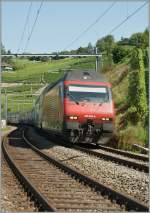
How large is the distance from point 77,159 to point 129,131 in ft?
27.9

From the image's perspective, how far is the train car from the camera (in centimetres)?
2203

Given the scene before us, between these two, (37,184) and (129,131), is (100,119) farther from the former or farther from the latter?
(37,184)

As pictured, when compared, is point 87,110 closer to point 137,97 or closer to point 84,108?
point 84,108

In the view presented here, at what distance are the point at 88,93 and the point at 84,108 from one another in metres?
0.71

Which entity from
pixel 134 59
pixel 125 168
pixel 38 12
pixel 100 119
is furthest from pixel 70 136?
pixel 134 59

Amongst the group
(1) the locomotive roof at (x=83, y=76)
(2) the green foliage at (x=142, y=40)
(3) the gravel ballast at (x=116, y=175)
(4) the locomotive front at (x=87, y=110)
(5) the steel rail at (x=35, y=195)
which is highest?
(2) the green foliage at (x=142, y=40)

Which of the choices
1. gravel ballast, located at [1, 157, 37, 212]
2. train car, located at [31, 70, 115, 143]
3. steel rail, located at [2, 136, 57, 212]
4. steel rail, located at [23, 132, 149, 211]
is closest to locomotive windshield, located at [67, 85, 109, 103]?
train car, located at [31, 70, 115, 143]

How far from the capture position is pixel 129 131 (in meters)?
25.8

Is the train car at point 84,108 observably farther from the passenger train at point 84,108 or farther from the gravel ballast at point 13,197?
the gravel ballast at point 13,197

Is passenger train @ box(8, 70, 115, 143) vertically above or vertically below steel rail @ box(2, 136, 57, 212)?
above

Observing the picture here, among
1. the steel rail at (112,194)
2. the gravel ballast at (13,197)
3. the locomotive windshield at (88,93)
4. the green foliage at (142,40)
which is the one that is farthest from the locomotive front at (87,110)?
the green foliage at (142,40)

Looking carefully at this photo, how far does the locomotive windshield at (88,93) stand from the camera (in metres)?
22.3

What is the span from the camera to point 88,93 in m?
22.6

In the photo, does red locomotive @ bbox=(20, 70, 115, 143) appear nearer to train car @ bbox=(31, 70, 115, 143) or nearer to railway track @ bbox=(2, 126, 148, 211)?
train car @ bbox=(31, 70, 115, 143)
